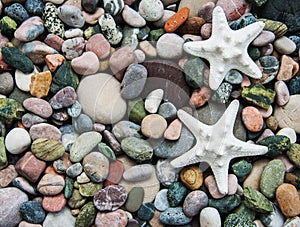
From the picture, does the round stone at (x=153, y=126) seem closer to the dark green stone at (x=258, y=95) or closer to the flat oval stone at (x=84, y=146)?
the flat oval stone at (x=84, y=146)

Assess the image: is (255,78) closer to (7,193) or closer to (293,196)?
(293,196)

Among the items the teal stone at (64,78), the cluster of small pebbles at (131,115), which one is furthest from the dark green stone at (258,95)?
the teal stone at (64,78)

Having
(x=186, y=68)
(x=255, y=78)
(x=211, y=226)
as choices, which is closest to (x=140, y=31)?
(x=186, y=68)

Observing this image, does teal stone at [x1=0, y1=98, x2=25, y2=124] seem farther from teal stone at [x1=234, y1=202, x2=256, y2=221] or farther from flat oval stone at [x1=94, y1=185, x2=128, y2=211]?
teal stone at [x1=234, y1=202, x2=256, y2=221]

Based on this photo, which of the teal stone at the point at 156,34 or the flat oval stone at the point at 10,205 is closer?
the flat oval stone at the point at 10,205

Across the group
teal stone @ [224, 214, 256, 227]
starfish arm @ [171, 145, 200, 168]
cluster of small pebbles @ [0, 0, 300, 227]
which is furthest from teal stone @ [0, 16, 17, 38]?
teal stone @ [224, 214, 256, 227]

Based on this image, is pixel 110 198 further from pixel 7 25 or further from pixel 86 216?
pixel 7 25
